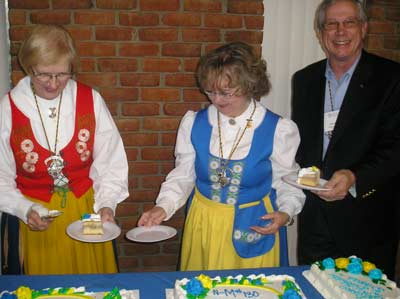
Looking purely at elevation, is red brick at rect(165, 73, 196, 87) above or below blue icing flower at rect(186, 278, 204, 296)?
above

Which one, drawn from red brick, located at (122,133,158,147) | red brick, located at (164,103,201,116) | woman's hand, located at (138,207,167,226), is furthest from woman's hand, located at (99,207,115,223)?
red brick, located at (164,103,201,116)

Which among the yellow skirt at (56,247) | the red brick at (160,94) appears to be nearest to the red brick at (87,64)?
the red brick at (160,94)

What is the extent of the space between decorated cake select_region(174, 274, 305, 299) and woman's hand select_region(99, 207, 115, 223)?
0.52 metres

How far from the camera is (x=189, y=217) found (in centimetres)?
204

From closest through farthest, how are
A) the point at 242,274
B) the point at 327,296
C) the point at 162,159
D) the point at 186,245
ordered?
the point at 327,296 → the point at 242,274 → the point at 186,245 → the point at 162,159

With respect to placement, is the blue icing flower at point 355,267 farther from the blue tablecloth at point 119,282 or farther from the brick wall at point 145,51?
the brick wall at point 145,51

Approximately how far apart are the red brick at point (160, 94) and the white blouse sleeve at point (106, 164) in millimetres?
700

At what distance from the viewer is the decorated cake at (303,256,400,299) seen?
4.62ft

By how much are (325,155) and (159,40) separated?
1246mm

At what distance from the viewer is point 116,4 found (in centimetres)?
249

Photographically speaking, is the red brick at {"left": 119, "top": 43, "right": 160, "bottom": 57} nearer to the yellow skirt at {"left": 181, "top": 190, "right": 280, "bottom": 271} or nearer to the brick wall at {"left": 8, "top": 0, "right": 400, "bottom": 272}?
the brick wall at {"left": 8, "top": 0, "right": 400, "bottom": 272}

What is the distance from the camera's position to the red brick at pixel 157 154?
8.98 ft

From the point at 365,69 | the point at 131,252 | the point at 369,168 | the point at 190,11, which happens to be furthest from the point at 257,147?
the point at 131,252

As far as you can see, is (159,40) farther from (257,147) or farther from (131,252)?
(131,252)
